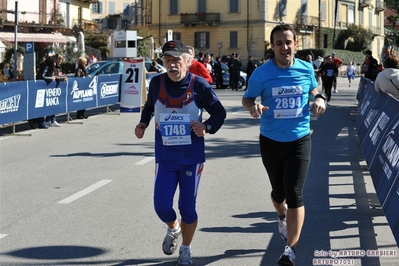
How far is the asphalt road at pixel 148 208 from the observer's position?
6.52 meters

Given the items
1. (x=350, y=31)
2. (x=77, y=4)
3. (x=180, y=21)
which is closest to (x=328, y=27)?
(x=350, y=31)

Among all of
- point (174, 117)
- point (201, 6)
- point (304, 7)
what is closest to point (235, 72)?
point (174, 117)

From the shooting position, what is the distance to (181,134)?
6.06 metres

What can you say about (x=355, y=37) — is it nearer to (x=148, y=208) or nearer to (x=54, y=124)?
(x=54, y=124)

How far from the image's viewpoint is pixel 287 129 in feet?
20.1

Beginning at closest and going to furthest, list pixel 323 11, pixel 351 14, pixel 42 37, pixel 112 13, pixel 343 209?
pixel 343 209 → pixel 42 37 → pixel 323 11 → pixel 351 14 → pixel 112 13

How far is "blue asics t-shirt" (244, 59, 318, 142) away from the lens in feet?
20.1

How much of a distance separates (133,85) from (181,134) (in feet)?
52.9

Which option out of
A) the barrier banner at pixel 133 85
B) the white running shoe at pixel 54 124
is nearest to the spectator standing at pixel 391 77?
the white running shoe at pixel 54 124

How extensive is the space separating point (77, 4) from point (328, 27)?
30.2 metres

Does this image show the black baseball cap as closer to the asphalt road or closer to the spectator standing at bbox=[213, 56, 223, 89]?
the asphalt road

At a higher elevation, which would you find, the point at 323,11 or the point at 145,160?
the point at 323,11

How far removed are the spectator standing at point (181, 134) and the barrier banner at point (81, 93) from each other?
13.2 m

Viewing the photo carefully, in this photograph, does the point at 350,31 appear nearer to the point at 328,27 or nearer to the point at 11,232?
the point at 328,27
